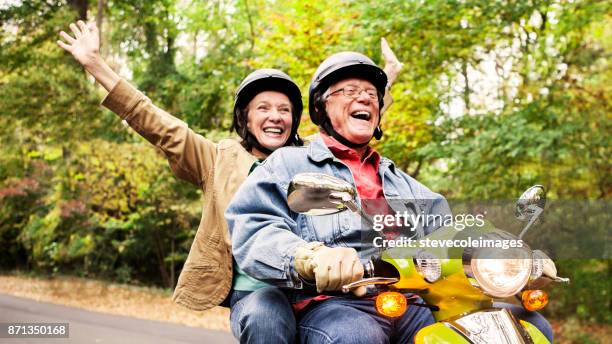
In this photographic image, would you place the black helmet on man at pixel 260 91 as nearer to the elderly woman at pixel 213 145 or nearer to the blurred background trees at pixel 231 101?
the elderly woman at pixel 213 145

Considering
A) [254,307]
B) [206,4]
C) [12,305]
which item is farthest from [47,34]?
[254,307]

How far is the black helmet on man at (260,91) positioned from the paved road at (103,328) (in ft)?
17.4

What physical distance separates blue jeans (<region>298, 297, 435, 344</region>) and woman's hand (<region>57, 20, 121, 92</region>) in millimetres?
2448

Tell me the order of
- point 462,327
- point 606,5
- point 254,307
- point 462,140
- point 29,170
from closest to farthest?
point 462,327 < point 254,307 < point 606,5 < point 462,140 < point 29,170

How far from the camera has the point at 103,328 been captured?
32.8 feet

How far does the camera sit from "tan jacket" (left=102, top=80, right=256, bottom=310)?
376 cm

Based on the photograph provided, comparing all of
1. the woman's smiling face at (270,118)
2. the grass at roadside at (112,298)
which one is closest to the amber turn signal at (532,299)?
the woman's smiling face at (270,118)

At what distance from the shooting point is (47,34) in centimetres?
1689

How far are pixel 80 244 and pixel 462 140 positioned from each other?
11325 millimetres

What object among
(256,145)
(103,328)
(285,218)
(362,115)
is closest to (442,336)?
(285,218)

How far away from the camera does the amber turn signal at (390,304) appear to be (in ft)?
6.94

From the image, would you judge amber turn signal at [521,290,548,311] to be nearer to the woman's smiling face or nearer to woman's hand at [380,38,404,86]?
the woman's smiling face

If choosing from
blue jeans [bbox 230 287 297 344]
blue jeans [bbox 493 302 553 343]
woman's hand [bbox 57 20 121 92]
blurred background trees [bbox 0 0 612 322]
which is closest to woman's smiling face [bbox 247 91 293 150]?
woman's hand [bbox 57 20 121 92]

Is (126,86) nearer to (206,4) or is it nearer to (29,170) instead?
(206,4)
